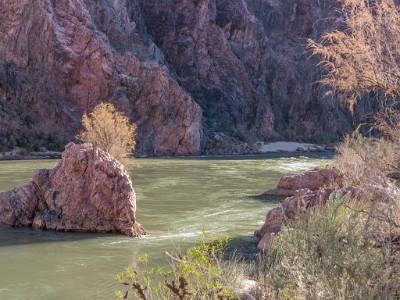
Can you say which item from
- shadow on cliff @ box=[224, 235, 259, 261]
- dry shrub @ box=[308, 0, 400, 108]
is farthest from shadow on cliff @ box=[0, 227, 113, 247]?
dry shrub @ box=[308, 0, 400, 108]

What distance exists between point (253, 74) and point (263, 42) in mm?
8076

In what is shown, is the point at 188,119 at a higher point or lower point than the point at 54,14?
lower

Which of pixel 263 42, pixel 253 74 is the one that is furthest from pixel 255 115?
pixel 263 42

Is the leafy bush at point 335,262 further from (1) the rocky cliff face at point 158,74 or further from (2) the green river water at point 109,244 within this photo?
(1) the rocky cliff face at point 158,74

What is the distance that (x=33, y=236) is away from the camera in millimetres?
13625

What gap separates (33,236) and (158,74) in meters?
59.3

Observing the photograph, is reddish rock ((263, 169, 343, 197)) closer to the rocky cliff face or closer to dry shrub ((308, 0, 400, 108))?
dry shrub ((308, 0, 400, 108))

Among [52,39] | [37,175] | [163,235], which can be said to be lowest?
[163,235]

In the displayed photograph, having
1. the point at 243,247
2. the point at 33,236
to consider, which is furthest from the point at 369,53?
the point at 33,236

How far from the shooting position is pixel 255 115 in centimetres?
9594

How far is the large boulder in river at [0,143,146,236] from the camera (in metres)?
14.5

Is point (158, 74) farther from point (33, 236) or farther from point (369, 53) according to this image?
point (369, 53)

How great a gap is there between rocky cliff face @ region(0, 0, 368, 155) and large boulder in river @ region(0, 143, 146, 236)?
32.7 metres

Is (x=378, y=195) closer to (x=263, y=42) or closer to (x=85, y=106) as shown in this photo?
(x=85, y=106)
